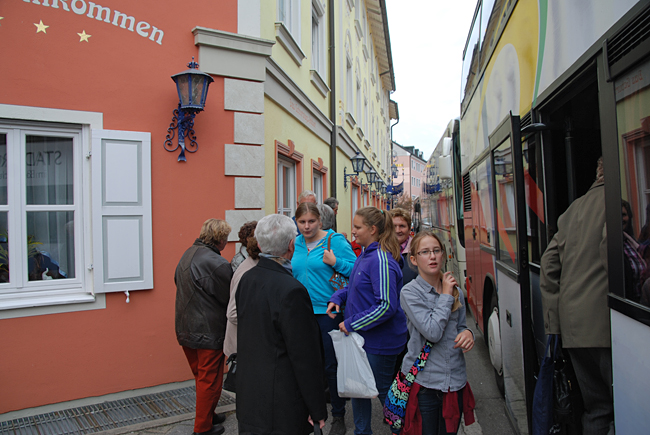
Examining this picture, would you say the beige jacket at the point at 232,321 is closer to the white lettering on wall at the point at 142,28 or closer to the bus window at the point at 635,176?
the bus window at the point at 635,176

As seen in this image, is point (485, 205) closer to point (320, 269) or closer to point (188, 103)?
point (320, 269)

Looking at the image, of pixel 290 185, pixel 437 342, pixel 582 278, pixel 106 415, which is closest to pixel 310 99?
pixel 290 185

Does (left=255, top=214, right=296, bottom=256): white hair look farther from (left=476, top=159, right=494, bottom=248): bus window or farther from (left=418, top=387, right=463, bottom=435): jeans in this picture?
(left=476, top=159, right=494, bottom=248): bus window

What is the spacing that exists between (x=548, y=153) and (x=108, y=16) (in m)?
4.34

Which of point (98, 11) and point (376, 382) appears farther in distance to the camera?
point (98, 11)

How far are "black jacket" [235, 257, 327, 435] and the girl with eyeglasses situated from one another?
57 cm

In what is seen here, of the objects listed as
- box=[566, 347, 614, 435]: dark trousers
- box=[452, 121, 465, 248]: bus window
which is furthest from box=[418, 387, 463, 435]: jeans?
box=[452, 121, 465, 248]: bus window

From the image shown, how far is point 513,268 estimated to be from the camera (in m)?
3.45

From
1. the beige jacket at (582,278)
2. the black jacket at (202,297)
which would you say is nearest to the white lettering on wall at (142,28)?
the black jacket at (202,297)

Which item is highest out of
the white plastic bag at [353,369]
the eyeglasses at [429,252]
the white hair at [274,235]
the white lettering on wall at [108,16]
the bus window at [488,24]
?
the white lettering on wall at [108,16]

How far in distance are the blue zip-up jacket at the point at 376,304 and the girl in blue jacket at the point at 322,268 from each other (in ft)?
1.52

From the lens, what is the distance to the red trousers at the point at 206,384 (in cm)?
369

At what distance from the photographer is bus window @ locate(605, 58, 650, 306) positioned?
1712mm

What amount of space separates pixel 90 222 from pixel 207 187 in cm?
125
